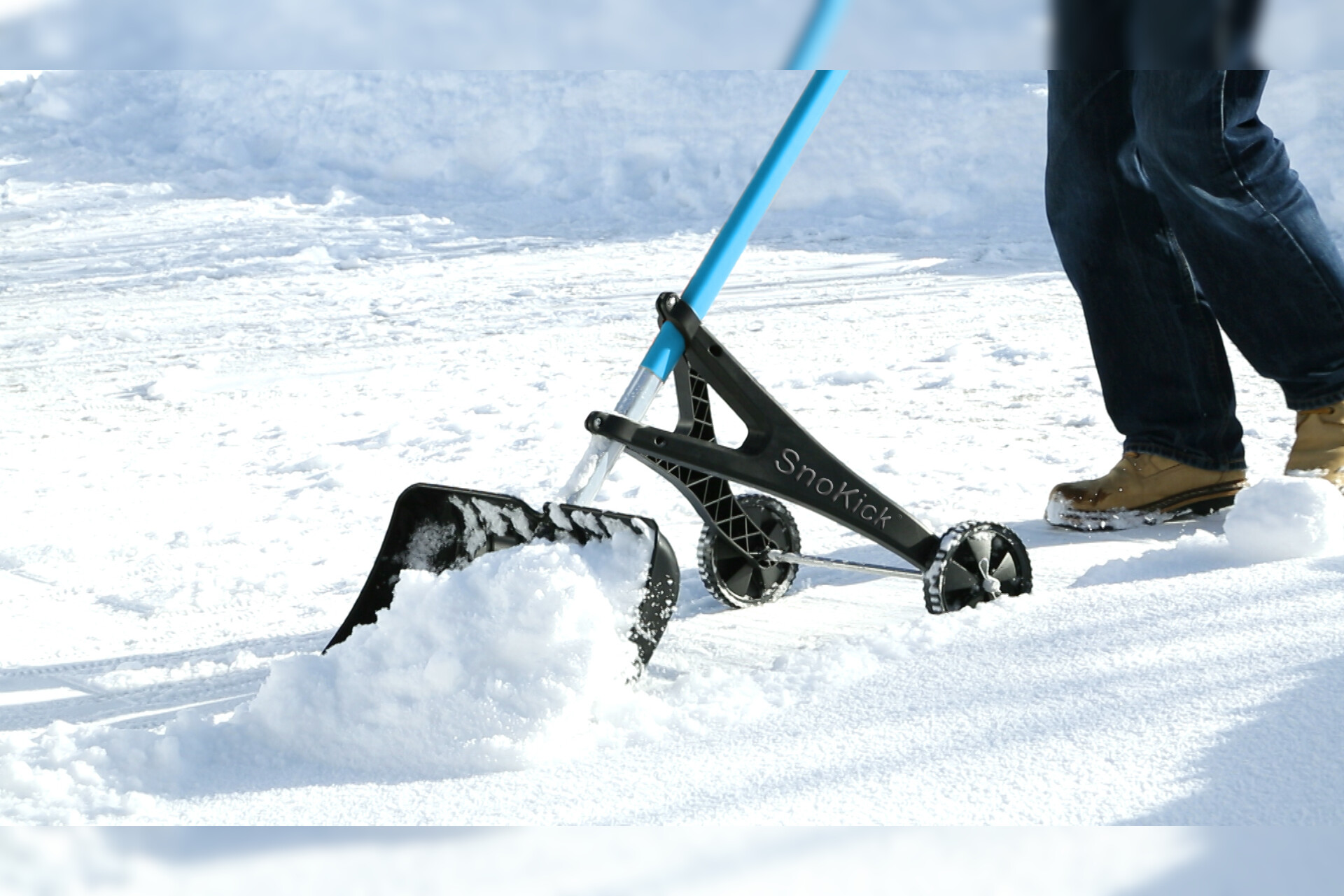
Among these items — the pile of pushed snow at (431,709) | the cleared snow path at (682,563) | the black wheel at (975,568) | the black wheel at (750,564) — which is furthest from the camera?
the black wheel at (750,564)

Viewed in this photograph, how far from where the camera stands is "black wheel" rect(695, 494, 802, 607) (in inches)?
77.1

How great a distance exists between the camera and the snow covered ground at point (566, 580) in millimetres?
1276

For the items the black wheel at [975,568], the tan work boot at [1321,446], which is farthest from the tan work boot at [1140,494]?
the black wheel at [975,568]

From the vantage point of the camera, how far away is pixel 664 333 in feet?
5.73

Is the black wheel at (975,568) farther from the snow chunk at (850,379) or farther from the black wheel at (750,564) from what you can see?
the snow chunk at (850,379)

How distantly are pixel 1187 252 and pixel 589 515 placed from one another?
1.35m

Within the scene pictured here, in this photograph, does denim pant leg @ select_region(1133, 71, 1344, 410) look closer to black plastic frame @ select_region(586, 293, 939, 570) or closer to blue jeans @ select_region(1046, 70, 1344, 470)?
blue jeans @ select_region(1046, 70, 1344, 470)

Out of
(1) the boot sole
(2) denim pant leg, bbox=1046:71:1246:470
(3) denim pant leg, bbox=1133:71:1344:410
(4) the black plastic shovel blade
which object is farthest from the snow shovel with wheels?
(1) the boot sole

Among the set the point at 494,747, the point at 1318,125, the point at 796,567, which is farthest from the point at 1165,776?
the point at 1318,125

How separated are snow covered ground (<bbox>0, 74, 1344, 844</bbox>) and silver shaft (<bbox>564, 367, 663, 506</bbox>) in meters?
0.17

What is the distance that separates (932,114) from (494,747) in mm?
9258

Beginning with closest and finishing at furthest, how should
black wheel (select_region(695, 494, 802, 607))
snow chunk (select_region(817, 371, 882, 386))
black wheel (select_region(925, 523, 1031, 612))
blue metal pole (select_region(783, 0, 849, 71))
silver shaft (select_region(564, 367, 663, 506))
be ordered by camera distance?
blue metal pole (select_region(783, 0, 849, 71)), silver shaft (select_region(564, 367, 663, 506)), black wheel (select_region(925, 523, 1031, 612)), black wheel (select_region(695, 494, 802, 607)), snow chunk (select_region(817, 371, 882, 386))

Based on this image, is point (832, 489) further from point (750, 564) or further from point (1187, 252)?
point (1187, 252)

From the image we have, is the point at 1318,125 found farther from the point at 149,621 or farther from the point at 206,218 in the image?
the point at 149,621
